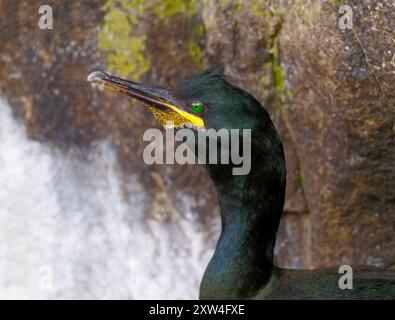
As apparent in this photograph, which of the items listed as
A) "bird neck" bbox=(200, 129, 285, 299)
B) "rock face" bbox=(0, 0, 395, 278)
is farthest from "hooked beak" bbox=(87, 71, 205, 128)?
"rock face" bbox=(0, 0, 395, 278)

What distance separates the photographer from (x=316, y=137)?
4262 mm

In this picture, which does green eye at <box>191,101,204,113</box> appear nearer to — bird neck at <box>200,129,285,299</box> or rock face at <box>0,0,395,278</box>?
bird neck at <box>200,129,285,299</box>

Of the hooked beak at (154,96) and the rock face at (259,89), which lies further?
the rock face at (259,89)

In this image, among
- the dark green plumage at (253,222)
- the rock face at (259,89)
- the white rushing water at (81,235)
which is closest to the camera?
the dark green plumage at (253,222)

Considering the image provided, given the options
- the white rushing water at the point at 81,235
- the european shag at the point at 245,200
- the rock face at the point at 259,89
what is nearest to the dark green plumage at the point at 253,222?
the european shag at the point at 245,200

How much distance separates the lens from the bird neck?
3469mm

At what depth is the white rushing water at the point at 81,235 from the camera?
15.7 feet

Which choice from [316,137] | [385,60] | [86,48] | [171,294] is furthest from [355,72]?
[171,294]

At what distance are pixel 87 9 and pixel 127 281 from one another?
4.86 ft

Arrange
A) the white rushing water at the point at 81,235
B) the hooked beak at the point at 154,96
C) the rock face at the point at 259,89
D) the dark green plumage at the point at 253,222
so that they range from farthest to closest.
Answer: the white rushing water at the point at 81,235 → the rock face at the point at 259,89 → the hooked beak at the point at 154,96 → the dark green plumage at the point at 253,222

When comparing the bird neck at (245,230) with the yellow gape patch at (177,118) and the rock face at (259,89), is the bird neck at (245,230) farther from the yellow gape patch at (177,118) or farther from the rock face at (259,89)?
the rock face at (259,89)

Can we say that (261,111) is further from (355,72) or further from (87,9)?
(87,9)

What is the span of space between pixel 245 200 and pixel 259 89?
105cm

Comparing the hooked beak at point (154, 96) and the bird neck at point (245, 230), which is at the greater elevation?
the hooked beak at point (154, 96)
